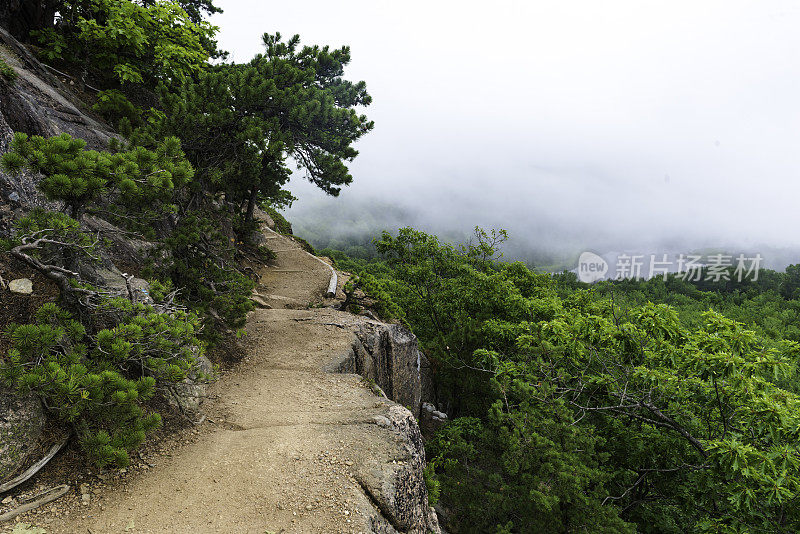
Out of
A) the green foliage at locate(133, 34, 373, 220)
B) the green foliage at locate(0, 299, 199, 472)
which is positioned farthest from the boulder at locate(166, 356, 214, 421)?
the green foliage at locate(133, 34, 373, 220)

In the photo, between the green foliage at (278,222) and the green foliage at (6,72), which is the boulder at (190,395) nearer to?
the green foliage at (6,72)

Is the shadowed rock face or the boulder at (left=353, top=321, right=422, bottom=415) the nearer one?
the shadowed rock face

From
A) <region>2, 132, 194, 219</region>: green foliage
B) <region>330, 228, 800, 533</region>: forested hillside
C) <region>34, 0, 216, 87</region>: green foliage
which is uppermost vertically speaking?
<region>34, 0, 216, 87</region>: green foliage

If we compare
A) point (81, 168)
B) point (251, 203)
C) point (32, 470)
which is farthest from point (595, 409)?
point (251, 203)

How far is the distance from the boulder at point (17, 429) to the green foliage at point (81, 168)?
2.23 m

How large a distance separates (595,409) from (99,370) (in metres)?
8.70

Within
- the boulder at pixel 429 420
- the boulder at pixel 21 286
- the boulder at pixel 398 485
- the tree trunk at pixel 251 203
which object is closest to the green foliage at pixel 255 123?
the tree trunk at pixel 251 203

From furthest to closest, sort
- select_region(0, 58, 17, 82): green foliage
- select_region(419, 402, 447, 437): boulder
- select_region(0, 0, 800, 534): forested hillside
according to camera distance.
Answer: select_region(419, 402, 447, 437): boulder < select_region(0, 58, 17, 82): green foliage < select_region(0, 0, 800, 534): forested hillside

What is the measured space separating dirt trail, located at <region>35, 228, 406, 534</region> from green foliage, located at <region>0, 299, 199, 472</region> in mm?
639

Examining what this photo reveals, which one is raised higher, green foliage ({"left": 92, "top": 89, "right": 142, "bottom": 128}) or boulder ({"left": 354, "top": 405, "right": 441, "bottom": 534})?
green foliage ({"left": 92, "top": 89, "right": 142, "bottom": 128})

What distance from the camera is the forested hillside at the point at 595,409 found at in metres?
6.31

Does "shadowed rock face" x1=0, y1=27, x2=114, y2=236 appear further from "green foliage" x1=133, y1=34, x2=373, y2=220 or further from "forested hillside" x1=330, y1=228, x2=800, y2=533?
"forested hillside" x1=330, y1=228, x2=800, y2=533

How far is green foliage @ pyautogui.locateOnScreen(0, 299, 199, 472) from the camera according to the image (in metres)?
3.63

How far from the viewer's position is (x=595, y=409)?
7852 mm
